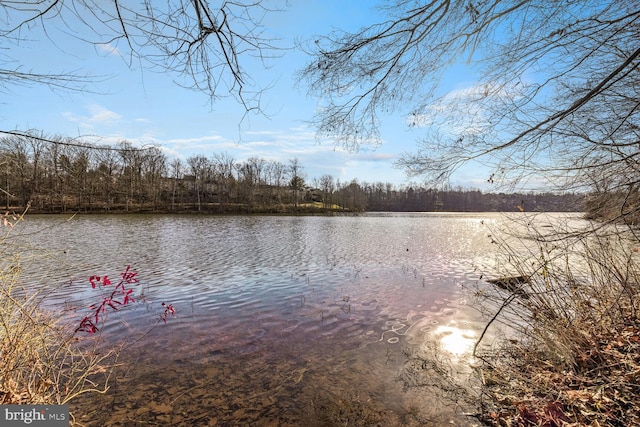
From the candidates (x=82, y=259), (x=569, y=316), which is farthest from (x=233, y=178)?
(x=569, y=316)

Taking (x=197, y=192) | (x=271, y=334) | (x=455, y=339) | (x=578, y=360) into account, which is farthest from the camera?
(x=197, y=192)

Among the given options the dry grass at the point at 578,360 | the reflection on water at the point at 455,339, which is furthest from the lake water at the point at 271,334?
the dry grass at the point at 578,360

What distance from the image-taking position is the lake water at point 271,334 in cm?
420

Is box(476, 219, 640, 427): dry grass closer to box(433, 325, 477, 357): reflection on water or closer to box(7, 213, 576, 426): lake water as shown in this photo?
box(433, 325, 477, 357): reflection on water

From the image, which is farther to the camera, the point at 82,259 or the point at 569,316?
the point at 82,259

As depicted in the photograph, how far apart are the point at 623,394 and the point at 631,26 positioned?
363 centimetres

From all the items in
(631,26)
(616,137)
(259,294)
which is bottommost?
(259,294)

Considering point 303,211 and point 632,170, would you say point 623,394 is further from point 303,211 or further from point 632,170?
point 303,211

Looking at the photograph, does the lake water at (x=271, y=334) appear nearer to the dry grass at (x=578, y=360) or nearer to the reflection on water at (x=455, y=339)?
the reflection on water at (x=455, y=339)

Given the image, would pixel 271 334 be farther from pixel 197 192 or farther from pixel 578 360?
pixel 197 192

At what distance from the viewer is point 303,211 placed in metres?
76.1

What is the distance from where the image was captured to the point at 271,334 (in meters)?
6.77

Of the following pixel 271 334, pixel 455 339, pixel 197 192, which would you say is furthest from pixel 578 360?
pixel 197 192

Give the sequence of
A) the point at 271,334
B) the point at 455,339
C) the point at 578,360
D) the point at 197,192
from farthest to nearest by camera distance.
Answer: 1. the point at 197,192
2. the point at 271,334
3. the point at 455,339
4. the point at 578,360
